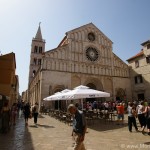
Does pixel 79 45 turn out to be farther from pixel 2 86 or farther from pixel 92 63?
pixel 2 86

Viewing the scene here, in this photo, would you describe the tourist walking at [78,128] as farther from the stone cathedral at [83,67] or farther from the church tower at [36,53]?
the church tower at [36,53]

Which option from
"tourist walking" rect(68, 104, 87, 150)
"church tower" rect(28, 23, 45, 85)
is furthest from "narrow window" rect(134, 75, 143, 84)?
"church tower" rect(28, 23, 45, 85)

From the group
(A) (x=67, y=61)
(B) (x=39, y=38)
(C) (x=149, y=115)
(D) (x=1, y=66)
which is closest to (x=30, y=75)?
(B) (x=39, y=38)

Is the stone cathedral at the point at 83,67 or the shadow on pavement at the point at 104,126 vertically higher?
the stone cathedral at the point at 83,67

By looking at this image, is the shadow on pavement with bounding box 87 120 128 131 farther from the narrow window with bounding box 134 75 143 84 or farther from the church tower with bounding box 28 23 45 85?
the church tower with bounding box 28 23 45 85

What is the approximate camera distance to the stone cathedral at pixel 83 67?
1013 inches

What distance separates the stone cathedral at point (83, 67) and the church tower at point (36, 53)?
17.7 meters

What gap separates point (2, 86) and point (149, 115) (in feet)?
45.9

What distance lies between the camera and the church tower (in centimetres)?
4777

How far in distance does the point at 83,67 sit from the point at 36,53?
83.1ft

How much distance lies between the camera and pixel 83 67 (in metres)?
28.5

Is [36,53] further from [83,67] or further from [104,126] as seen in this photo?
[104,126]

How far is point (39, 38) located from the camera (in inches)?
2026

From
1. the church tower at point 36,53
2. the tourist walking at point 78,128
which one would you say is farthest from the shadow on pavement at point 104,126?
the church tower at point 36,53
